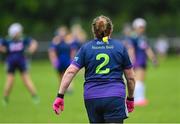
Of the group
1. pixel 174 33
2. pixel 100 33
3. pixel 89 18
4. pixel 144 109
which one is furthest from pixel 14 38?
pixel 89 18

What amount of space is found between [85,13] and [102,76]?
59.8 m

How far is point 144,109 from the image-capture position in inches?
690

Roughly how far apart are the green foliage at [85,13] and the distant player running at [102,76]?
2077 inches

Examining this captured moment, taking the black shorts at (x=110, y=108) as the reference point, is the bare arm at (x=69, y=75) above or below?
above

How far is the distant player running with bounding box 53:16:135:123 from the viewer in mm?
9562

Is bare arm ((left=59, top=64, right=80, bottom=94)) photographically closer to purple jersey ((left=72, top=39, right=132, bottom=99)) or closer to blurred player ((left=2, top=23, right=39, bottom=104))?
purple jersey ((left=72, top=39, right=132, bottom=99))

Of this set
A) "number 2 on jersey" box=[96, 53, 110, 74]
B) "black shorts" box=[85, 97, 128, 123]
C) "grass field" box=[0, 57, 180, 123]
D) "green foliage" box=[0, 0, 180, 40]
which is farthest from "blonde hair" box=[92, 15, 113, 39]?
"green foliage" box=[0, 0, 180, 40]

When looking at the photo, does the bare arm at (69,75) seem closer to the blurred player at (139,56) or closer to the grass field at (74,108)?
the grass field at (74,108)

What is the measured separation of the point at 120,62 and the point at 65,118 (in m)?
6.15

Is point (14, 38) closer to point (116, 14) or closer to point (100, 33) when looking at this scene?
point (100, 33)

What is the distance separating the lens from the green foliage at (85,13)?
64.1 metres

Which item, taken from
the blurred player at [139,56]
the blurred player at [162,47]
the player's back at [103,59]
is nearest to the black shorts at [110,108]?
the player's back at [103,59]

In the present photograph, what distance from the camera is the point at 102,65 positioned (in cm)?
967

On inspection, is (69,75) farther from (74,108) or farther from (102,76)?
(74,108)
